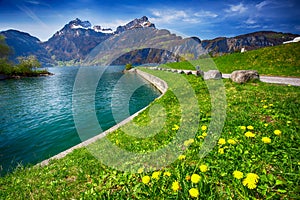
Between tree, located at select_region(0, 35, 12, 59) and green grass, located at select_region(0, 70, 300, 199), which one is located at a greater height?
tree, located at select_region(0, 35, 12, 59)

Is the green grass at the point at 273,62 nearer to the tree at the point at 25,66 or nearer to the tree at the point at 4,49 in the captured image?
the tree at the point at 25,66

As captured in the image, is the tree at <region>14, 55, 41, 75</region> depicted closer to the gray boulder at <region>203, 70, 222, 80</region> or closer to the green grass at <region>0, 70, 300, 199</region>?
the green grass at <region>0, 70, 300, 199</region>

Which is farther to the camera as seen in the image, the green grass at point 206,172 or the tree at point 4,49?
the tree at point 4,49

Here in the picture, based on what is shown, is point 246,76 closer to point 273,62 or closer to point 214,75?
point 214,75

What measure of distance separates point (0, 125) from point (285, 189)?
19.2m

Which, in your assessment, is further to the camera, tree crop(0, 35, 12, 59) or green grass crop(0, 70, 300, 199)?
tree crop(0, 35, 12, 59)

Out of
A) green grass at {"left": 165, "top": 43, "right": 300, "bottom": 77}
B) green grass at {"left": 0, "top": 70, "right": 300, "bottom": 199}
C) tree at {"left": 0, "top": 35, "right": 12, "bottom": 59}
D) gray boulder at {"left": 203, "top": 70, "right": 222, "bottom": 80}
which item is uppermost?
tree at {"left": 0, "top": 35, "right": 12, "bottom": 59}

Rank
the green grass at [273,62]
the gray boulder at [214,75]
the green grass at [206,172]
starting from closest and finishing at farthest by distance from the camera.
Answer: the green grass at [206,172] → the gray boulder at [214,75] → the green grass at [273,62]

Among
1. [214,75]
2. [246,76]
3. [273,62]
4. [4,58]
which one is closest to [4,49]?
[4,58]

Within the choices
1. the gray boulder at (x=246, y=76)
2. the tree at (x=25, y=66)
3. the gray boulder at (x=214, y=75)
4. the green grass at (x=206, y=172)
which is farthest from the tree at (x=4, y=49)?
the gray boulder at (x=246, y=76)

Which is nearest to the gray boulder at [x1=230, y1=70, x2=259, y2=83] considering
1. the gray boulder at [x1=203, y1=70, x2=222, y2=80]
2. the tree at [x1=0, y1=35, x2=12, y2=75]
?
the gray boulder at [x1=203, y1=70, x2=222, y2=80]

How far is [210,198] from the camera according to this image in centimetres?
221

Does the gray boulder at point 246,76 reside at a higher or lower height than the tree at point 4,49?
lower

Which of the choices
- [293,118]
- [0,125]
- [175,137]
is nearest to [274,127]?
[293,118]
